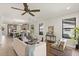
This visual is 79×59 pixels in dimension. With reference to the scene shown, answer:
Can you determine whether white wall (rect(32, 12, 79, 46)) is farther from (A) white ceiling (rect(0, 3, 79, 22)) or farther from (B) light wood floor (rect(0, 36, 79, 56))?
(B) light wood floor (rect(0, 36, 79, 56))

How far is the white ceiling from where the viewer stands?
249 centimetres

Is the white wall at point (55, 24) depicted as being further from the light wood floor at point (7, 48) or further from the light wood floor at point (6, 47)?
the light wood floor at point (6, 47)

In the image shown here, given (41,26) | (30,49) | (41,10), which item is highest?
(41,10)

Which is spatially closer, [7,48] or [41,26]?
[7,48]

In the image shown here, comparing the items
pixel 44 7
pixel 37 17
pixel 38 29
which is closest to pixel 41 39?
pixel 38 29

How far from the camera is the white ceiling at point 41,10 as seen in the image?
8.16 feet

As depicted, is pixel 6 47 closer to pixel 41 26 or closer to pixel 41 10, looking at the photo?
pixel 41 26

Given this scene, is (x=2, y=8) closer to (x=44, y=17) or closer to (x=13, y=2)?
(x=13, y=2)

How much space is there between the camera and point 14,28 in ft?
8.87

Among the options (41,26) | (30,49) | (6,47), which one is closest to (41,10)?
(41,26)

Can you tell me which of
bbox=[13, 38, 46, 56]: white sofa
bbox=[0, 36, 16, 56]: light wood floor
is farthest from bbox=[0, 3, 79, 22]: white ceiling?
bbox=[13, 38, 46, 56]: white sofa

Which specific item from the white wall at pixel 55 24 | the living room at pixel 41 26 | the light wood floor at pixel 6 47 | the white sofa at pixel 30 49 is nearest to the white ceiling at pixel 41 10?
the living room at pixel 41 26

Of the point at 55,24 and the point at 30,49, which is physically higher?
the point at 55,24

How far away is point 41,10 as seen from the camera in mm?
2604
